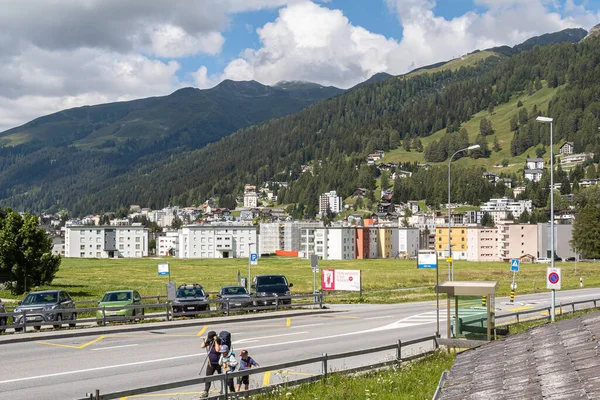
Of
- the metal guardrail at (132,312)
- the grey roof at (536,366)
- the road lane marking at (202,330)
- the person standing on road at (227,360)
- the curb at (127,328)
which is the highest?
the grey roof at (536,366)

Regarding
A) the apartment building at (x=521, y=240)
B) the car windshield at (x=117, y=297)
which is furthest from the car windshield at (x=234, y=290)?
the apartment building at (x=521, y=240)

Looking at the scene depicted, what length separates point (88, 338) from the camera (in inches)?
1097

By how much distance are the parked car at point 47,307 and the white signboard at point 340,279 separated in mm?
20291

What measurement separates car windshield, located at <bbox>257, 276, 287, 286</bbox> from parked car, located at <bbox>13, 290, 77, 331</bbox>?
12.1 meters

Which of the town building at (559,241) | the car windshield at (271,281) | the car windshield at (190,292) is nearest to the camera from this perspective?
the car windshield at (190,292)

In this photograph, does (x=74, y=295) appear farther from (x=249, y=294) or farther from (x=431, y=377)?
(x=431, y=377)

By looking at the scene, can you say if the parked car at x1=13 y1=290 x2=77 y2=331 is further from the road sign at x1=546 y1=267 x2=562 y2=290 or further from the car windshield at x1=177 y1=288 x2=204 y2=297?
the road sign at x1=546 y1=267 x2=562 y2=290

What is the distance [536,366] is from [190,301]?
28.7 meters

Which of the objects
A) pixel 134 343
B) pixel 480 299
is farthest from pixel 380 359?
pixel 134 343

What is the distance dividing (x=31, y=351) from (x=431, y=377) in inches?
576

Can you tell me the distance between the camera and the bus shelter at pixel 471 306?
19688 mm

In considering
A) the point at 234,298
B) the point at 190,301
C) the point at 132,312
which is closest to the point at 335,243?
the point at 234,298

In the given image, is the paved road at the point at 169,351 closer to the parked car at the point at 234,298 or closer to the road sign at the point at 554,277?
the parked car at the point at 234,298

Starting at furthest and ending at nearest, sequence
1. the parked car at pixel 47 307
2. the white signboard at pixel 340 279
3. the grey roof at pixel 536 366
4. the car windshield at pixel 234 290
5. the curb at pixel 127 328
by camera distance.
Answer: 1. the white signboard at pixel 340 279
2. the car windshield at pixel 234 290
3. the parked car at pixel 47 307
4. the curb at pixel 127 328
5. the grey roof at pixel 536 366
